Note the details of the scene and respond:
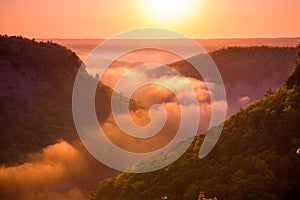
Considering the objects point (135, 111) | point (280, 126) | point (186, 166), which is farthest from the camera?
point (135, 111)

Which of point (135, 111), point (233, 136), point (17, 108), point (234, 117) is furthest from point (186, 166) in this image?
point (135, 111)

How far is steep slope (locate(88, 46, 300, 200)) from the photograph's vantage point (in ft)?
138

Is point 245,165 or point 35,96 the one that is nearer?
point 245,165

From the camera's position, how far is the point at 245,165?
46375mm

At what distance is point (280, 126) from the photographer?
160ft

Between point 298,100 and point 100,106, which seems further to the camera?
point 100,106

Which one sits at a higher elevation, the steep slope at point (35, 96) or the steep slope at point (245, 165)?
the steep slope at point (35, 96)

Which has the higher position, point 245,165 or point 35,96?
point 35,96

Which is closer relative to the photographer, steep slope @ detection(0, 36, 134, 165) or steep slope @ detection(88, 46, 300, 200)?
steep slope @ detection(88, 46, 300, 200)

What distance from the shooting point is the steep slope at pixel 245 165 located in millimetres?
41938

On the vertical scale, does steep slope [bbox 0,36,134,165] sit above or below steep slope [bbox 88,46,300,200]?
above

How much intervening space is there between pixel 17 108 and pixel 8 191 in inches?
1685

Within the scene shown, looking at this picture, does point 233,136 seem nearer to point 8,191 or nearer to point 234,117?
point 234,117

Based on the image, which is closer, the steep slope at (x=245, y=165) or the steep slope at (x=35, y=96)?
the steep slope at (x=245, y=165)
